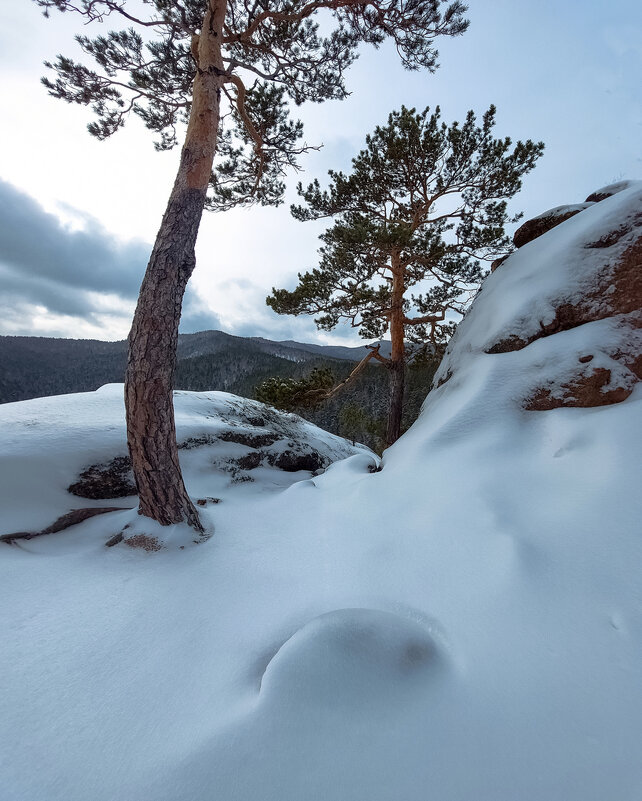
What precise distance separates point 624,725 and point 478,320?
5347mm

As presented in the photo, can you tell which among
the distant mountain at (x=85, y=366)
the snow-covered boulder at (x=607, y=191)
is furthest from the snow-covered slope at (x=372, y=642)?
the distant mountain at (x=85, y=366)

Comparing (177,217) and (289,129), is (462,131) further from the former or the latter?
(177,217)

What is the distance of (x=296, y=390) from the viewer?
27.0ft

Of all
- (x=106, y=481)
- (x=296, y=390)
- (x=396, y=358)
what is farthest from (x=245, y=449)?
(x=396, y=358)

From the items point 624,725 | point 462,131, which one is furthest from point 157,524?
point 462,131

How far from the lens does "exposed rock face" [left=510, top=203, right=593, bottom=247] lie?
5992 mm

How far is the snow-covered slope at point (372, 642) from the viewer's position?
1.20m

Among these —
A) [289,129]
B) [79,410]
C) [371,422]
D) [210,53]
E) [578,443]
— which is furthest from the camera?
[371,422]

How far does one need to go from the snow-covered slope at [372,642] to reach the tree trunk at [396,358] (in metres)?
5.80

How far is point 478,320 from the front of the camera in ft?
18.4

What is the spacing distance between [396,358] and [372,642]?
28.5ft

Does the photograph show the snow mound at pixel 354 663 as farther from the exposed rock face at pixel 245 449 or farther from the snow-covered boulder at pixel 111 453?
the exposed rock face at pixel 245 449

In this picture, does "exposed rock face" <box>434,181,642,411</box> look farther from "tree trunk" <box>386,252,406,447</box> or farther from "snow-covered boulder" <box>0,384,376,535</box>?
"tree trunk" <box>386,252,406,447</box>

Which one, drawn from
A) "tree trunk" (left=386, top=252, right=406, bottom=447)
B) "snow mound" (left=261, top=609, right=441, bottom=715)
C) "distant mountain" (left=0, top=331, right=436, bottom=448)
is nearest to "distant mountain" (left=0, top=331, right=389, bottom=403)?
"distant mountain" (left=0, top=331, right=436, bottom=448)
